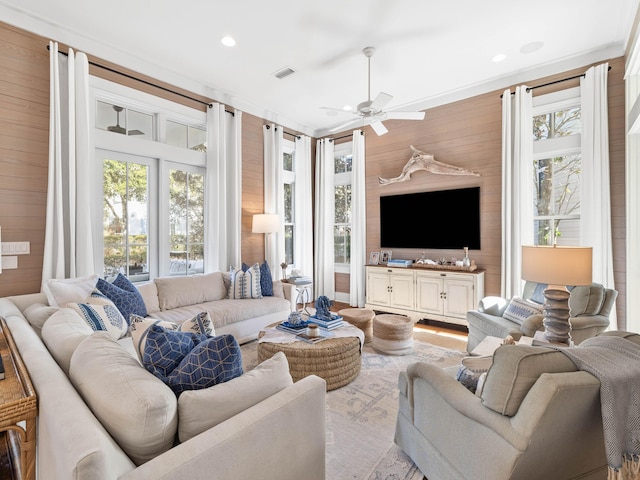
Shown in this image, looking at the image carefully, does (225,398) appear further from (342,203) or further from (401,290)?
(342,203)

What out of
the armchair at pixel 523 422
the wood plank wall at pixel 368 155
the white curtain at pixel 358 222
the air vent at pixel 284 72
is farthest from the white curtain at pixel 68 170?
the white curtain at pixel 358 222

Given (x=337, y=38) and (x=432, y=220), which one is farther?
(x=432, y=220)

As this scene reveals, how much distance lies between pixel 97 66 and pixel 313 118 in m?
3.15

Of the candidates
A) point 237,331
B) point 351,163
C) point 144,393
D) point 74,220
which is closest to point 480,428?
point 144,393

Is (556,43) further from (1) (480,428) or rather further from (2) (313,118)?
(1) (480,428)

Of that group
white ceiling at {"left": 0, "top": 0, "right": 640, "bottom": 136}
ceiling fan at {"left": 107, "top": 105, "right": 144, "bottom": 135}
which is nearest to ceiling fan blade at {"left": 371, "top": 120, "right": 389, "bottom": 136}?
white ceiling at {"left": 0, "top": 0, "right": 640, "bottom": 136}

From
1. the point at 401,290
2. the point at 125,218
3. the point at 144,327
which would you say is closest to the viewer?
the point at 144,327

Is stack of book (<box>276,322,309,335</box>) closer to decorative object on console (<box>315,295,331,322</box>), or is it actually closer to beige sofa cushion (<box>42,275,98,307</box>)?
decorative object on console (<box>315,295,331,322</box>)

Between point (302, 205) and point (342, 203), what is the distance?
0.78 meters

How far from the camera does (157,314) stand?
3.28 meters

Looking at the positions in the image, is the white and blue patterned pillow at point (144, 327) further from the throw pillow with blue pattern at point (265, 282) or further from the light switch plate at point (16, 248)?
the throw pillow with blue pattern at point (265, 282)

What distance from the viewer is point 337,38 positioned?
3352mm

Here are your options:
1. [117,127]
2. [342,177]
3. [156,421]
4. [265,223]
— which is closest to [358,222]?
[342,177]

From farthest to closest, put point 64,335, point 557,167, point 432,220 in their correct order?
point 432,220, point 557,167, point 64,335
